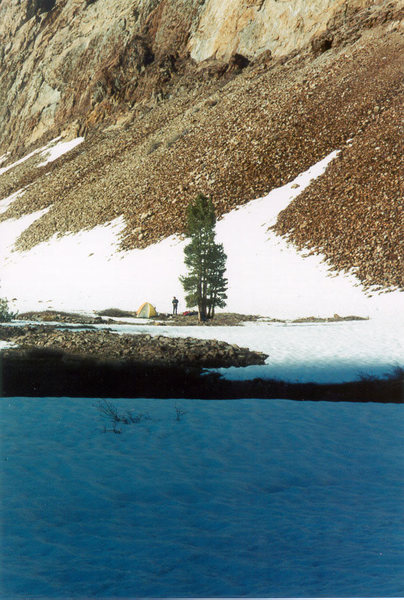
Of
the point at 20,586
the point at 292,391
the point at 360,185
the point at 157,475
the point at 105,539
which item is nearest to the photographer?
the point at 20,586

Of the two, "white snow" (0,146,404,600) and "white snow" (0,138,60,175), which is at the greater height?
"white snow" (0,138,60,175)

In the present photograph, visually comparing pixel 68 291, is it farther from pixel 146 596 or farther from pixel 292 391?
pixel 146 596

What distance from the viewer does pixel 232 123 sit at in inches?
1924

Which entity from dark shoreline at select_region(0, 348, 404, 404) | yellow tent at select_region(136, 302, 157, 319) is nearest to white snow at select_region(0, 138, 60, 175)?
yellow tent at select_region(136, 302, 157, 319)

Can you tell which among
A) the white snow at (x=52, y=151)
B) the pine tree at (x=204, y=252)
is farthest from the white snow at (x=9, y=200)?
the pine tree at (x=204, y=252)

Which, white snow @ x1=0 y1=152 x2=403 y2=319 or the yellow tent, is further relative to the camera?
the yellow tent

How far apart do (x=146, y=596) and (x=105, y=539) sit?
3.34ft

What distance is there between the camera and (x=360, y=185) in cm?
3369

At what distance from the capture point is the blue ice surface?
15.3 feet

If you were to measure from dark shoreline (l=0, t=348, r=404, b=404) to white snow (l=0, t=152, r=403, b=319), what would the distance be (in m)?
11.4

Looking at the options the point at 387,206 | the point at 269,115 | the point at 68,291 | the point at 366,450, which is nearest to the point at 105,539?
Answer: the point at 366,450

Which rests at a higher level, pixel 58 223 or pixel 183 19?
pixel 183 19

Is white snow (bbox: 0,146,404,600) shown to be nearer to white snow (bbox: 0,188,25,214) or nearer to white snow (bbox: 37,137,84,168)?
white snow (bbox: 0,188,25,214)

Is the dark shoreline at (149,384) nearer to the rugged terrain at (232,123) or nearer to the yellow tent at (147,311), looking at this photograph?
the yellow tent at (147,311)
